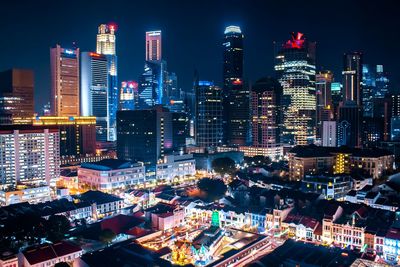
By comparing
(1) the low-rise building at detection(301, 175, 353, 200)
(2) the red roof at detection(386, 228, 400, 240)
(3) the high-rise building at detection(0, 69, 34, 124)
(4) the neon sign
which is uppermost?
(4) the neon sign

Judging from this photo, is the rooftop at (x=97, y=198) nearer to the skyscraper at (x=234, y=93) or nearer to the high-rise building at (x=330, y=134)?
the high-rise building at (x=330, y=134)

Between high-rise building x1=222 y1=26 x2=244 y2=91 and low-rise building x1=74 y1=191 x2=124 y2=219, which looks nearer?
low-rise building x1=74 y1=191 x2=124 y2=219

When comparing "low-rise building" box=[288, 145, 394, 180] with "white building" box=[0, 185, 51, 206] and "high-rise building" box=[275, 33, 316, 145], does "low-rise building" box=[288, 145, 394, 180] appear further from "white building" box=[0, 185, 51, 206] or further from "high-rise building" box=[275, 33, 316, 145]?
"high-rise building" box=[275, 33, 316, 145]

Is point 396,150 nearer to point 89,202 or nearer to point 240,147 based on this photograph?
point 240,147

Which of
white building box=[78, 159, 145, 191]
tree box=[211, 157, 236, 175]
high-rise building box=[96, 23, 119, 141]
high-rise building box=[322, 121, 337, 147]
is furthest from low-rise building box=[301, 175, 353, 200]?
high-rise building box=[96, 23, 119, 141]

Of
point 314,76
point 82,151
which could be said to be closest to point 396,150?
point 314,76

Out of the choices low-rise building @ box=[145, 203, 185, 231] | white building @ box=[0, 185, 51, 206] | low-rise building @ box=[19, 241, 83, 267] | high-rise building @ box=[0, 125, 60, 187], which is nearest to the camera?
low-rise building @ box=[19, 241, 83, 267]
